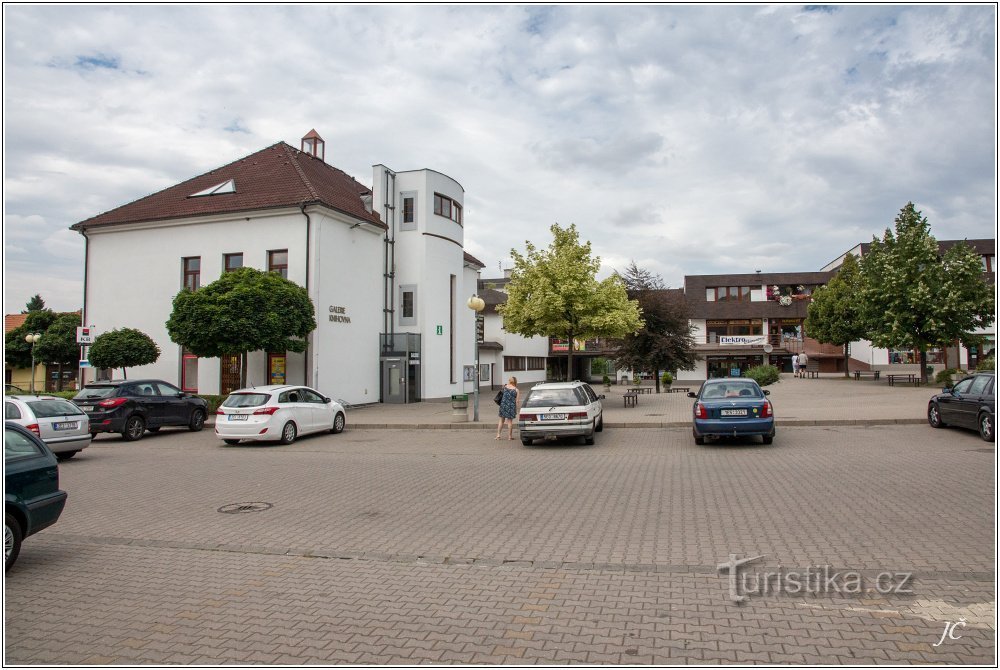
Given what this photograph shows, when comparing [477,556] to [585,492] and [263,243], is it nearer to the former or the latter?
[585,492]

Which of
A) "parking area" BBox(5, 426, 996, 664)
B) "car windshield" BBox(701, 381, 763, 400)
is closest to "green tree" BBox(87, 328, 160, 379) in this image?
"parking area" BBox(5, 426, 996, 664)

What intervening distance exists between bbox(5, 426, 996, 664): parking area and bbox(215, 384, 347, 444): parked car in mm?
4669

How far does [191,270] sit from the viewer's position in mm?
29203

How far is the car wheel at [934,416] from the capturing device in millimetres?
16672

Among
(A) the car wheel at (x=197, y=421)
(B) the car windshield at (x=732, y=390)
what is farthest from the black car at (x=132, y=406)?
(B) the car windshield at (x=732, y=390)

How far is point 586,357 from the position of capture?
2398 inches

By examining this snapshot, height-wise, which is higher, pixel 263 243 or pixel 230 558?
pixel 263 243

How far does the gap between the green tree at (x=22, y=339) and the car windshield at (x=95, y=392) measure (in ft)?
112

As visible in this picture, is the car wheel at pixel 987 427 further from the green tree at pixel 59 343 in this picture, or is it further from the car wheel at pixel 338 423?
the green tree at pixel 59 343

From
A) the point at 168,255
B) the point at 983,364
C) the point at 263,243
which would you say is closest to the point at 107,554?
the point at 263,243

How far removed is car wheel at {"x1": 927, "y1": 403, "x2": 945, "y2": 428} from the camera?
1667 centimetres

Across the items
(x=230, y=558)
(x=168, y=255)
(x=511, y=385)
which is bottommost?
(x=230, y=558)

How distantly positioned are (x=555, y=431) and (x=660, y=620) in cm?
1063

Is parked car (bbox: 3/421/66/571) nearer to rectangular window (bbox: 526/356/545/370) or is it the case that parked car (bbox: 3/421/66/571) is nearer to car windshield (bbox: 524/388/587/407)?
car windshield (bbox: 524/388/587/407)
